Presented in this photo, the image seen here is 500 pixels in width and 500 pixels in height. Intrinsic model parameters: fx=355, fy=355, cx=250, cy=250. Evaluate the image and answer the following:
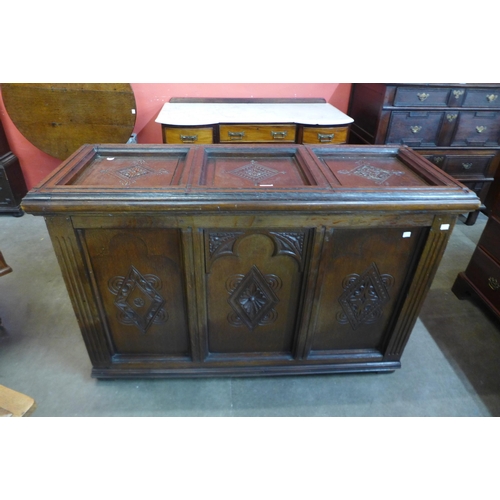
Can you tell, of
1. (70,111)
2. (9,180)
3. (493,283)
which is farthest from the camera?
(9,180)

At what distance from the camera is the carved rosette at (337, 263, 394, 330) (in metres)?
1.47

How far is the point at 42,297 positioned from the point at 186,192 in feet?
4.96

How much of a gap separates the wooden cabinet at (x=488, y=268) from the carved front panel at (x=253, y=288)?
1.25 m

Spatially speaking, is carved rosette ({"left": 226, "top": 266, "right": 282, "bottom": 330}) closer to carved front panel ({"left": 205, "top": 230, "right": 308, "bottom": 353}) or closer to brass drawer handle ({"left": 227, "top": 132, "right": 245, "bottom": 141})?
carved front panel ({"left": 205, "top": 230, "right": 308, "bottom": 353})

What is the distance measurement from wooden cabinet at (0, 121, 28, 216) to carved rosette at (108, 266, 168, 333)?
86.2 inches

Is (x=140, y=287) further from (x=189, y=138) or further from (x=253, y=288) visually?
(x=189, y=138)

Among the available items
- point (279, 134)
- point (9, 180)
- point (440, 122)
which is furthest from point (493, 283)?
point (9, 180)

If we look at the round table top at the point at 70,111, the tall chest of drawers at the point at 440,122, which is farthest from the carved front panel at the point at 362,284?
the round table top at the point at 70,111

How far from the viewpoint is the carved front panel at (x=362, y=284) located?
1368 millimetres

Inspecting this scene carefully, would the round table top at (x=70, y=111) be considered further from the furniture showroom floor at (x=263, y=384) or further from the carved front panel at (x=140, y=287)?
the carved front panel at (x=140, y=287)

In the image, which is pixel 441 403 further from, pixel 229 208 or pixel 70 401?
pixel 70 401

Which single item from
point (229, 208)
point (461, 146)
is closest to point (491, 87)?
point (461, 146)

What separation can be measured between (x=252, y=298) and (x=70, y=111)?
2167 mm

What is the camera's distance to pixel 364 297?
4.99ft
